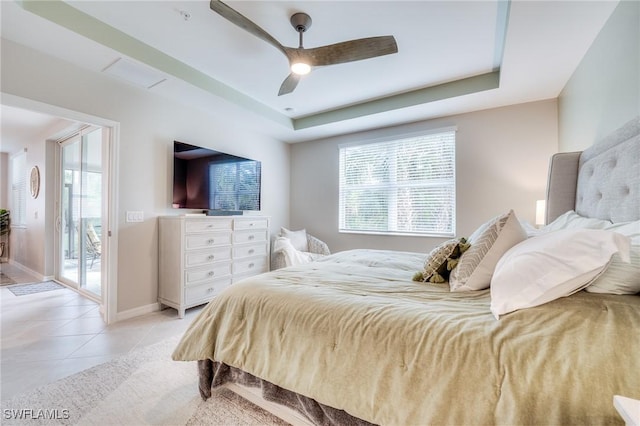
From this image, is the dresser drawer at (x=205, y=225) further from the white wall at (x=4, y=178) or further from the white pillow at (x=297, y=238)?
the white wall at (x=4, y=178)

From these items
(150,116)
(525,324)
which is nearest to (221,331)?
(525,324)

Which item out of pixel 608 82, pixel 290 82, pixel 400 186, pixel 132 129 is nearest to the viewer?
pixel 608 82

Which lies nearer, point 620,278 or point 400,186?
point 620,278

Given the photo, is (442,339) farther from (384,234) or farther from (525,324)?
(384,234)

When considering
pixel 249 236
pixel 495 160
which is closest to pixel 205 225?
pixel 249 236

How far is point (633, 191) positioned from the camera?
4.21 ft

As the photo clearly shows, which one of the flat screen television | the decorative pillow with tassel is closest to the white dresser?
the flat screen television

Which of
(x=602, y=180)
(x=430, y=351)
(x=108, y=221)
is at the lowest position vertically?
(x=430, y=351)

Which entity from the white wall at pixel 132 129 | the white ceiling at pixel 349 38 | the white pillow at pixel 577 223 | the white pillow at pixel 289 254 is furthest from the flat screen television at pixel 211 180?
the white pillow at pixel 577 223

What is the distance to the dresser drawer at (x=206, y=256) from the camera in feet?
9.56

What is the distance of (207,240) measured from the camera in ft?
10.2

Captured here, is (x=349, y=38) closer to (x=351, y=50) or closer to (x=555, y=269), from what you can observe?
(x=351, y=50)

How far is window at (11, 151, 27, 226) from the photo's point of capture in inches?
200

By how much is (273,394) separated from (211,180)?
2.80 metres
